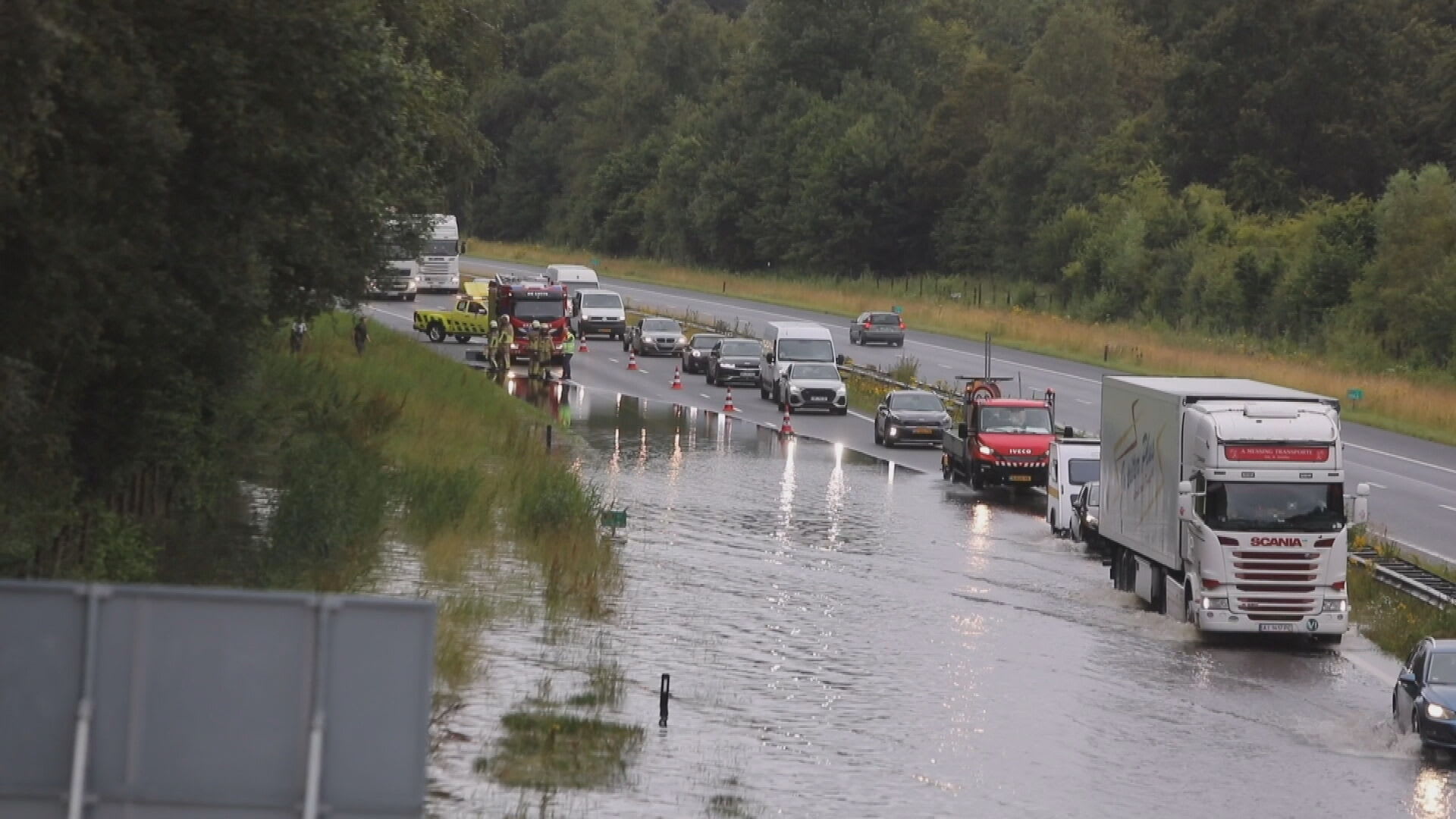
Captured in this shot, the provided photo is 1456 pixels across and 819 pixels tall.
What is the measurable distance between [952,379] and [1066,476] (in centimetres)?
2769

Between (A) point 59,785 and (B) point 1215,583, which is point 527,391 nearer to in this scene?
(B) point 1215,583

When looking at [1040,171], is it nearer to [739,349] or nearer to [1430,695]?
[739,349]

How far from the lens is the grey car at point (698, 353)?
212 feet

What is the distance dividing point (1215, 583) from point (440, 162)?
45.4 feet

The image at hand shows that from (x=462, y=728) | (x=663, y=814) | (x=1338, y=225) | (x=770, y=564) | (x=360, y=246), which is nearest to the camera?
(x=663, y=814)

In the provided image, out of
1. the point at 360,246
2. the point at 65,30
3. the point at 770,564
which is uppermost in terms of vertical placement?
the point at 65,30

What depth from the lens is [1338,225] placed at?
3073 inches

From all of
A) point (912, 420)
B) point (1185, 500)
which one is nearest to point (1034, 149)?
point (912, 420)

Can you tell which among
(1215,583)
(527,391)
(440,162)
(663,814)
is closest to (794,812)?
(663,814)

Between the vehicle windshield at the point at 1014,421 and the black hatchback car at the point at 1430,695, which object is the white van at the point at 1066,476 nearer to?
the vehicle windshield at the point at 1014,421

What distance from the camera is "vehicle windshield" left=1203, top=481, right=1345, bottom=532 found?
25.0 metres

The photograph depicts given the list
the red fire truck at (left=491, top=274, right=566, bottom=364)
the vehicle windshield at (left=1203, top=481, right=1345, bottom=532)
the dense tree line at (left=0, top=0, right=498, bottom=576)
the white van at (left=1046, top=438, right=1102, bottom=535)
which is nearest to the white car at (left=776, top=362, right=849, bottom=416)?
the red fire truck at (left=491, top=274, right=566, bottom=364)

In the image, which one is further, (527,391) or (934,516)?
(527,391)

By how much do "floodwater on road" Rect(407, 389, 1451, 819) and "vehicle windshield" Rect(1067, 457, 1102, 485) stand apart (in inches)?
50.8
